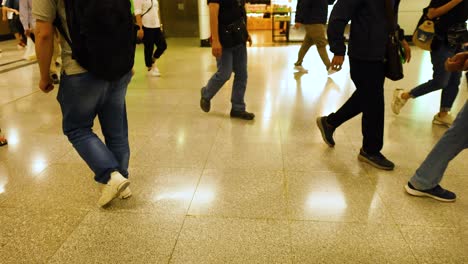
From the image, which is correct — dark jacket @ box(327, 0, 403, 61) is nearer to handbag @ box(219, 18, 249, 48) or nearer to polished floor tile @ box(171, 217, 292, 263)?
handbag @ box(219, 18, 249, 48)

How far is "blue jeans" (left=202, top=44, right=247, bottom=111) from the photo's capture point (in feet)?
12.2

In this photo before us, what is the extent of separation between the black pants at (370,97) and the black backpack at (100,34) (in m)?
1.65

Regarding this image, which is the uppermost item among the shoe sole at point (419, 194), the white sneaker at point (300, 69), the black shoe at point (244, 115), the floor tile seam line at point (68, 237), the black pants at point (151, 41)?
the black pants at point (151, 41)

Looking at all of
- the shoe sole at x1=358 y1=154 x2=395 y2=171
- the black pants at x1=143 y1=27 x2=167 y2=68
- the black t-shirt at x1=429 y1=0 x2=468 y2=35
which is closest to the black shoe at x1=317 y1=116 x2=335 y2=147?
the shoe sole at x1=358 y1=154 x2=395 y2=171

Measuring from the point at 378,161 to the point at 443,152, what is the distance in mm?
636

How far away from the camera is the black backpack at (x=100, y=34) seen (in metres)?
1.81

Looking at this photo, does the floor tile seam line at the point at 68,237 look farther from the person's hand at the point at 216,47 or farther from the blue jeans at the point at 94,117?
the person's hand at the point at 216,47

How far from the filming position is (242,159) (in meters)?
3.01

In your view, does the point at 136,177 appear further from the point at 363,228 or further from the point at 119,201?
the point at 363,228

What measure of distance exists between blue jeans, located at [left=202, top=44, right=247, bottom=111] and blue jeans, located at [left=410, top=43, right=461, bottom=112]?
5.98 ft

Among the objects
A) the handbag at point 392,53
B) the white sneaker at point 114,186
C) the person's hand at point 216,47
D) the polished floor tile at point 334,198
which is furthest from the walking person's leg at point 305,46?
the white sneaker at point 114,186

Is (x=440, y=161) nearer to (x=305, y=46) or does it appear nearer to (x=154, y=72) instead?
(x=305, y=46)

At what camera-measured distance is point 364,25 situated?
2549 millimetres

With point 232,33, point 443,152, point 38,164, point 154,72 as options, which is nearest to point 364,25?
point 443,152
